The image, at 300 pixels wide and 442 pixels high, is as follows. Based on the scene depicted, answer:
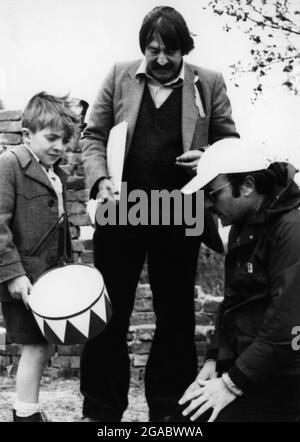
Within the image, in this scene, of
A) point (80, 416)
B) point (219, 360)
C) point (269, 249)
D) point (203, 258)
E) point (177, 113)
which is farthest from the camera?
point (203, 258)

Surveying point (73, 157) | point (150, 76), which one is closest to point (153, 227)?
point (150, 76)

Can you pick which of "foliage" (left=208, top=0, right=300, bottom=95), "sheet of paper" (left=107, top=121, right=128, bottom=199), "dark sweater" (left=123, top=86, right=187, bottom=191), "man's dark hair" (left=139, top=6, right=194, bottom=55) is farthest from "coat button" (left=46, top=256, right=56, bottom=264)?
"foliage" (left=208, top=0, right=300, bottom=95)

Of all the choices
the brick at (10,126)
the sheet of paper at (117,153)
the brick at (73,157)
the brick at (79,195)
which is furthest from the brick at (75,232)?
the sheet of paper at (117,153)

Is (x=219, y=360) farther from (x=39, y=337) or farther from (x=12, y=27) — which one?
(x=12, y=27)

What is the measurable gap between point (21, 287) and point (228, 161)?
1011 millimetres

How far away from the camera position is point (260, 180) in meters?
2.19

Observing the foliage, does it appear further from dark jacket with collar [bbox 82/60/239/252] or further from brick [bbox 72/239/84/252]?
brick [bbox 72/239/84/252]

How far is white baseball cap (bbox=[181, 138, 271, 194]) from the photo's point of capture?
7.24 ft

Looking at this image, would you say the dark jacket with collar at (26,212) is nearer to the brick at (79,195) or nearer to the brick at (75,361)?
the brick at (79,195)

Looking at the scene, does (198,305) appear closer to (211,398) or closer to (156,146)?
(156,146)

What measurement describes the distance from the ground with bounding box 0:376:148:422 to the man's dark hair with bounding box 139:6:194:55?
1.76 meters

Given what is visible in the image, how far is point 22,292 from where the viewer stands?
2533 mm

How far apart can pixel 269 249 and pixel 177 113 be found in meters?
0.88
